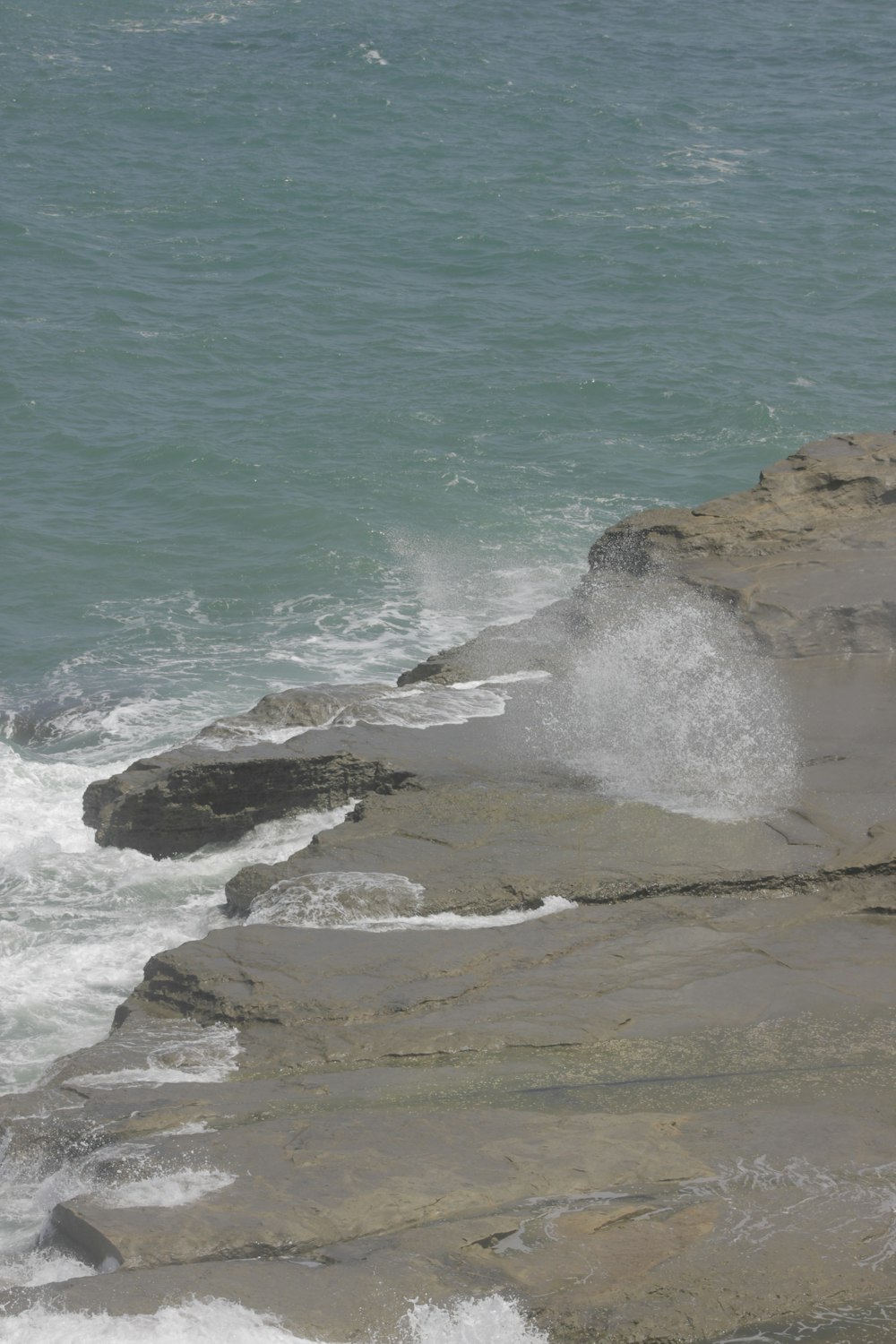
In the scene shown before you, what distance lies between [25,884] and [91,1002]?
2413 mm

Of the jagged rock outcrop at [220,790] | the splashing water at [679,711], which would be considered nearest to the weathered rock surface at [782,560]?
the splashing water at [679,711]

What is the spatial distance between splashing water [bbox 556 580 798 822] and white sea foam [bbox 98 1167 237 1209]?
209 inches

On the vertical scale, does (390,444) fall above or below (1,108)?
below

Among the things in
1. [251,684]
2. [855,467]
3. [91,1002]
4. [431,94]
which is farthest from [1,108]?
[91,1002]

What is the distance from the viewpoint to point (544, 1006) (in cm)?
958

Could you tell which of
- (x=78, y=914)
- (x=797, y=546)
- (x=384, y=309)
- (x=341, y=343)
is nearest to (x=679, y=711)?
(x=797, y=546)

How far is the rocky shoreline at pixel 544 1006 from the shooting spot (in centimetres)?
716

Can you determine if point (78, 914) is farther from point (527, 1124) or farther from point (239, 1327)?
point (239, 1327)

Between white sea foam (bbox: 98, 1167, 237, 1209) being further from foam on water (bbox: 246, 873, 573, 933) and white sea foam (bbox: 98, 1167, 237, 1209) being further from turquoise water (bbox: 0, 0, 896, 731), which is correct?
turquoise water (bbox: 0, 0, 896, 731)

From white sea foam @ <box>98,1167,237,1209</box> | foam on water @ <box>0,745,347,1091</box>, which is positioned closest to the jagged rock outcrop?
foam on water @ <box>0,745,347,1091</box>

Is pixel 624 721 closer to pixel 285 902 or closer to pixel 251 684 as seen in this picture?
pixel 285 902

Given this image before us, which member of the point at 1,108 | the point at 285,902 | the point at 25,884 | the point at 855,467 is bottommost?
the point at 25,884

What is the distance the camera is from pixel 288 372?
27.1 metres

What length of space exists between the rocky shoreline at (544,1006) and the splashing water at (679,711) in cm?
5
